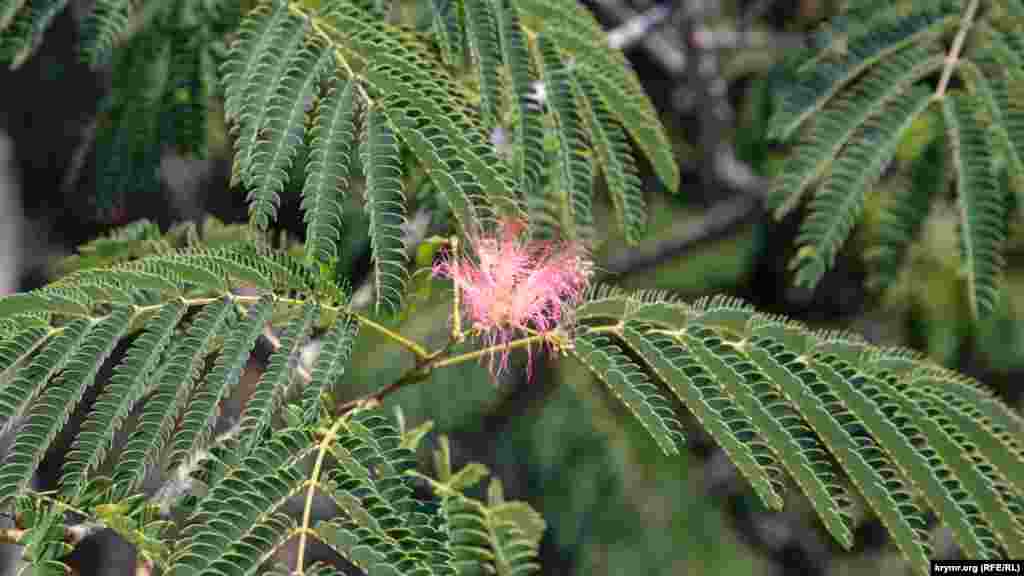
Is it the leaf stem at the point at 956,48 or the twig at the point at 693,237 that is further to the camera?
the twig at the point at 693,237

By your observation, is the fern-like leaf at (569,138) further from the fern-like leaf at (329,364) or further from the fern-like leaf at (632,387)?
the fern-like leaf at (329,364)

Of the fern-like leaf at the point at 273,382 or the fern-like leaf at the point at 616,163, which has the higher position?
the fern-like leaf at the point at 616,163

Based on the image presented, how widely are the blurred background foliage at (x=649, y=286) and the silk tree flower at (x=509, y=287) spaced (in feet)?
4.56

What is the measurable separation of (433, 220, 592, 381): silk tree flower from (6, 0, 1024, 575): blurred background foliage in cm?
139

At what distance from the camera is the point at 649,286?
469 cm

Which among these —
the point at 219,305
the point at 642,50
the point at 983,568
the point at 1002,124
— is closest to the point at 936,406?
the point at 983,568

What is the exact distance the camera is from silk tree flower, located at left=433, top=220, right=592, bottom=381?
6.08ft

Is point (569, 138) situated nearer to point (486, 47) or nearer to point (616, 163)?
point (616, 163)

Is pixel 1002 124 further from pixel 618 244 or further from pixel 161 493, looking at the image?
pixel 618 244

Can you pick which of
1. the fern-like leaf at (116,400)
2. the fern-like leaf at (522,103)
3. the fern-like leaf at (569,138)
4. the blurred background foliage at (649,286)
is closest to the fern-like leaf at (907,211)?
the blurred background foliage at (649,286)

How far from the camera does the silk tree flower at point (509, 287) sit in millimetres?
1854

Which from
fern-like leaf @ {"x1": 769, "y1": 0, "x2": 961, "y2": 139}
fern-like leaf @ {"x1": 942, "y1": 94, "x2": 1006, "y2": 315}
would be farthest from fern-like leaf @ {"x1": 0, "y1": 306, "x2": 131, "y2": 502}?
fern-like leaf @ {"x1": 942, "y1": 94, "x2": 1006, "y2": 315}

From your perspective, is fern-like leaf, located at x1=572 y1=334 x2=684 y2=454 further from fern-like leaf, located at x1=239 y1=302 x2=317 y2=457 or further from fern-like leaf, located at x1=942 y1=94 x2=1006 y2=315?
fern-like leaf, located at x1=942 y1=94 x2=1006 y2=315

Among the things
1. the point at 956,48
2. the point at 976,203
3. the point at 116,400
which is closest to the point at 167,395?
the point at 116,400
